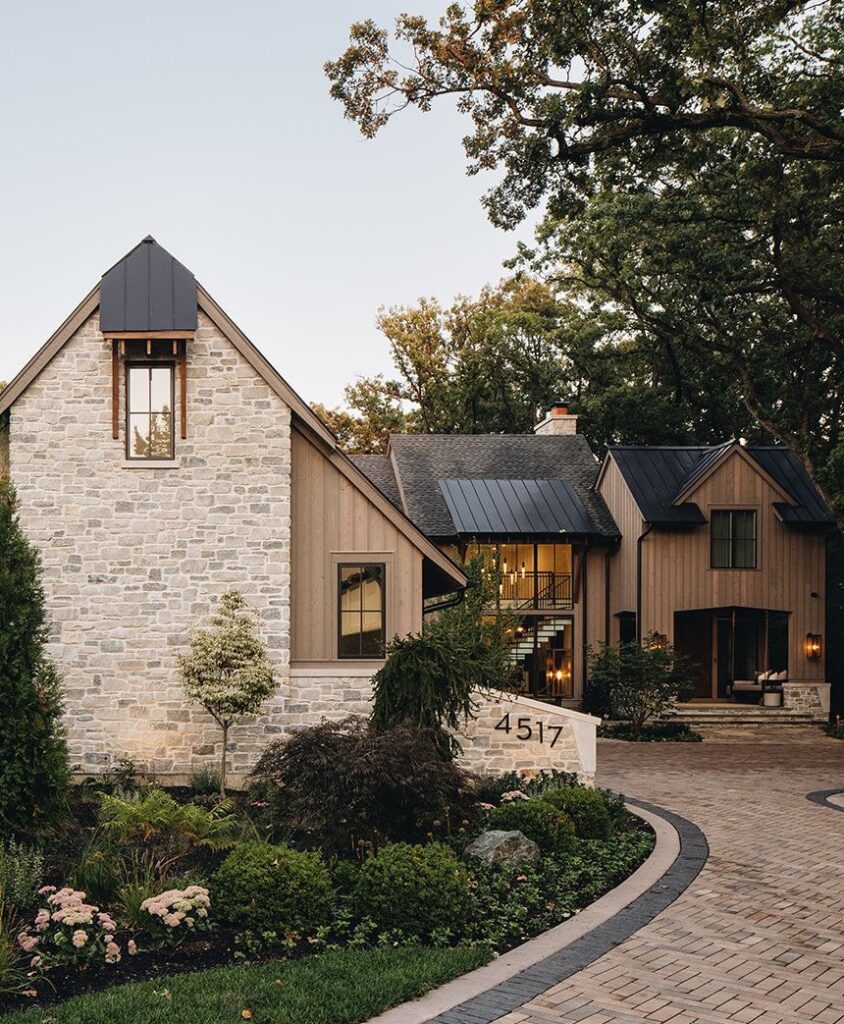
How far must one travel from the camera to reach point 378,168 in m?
20.7

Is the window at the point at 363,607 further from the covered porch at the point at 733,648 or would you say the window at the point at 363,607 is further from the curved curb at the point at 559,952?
the covered porch at the point at 733,648

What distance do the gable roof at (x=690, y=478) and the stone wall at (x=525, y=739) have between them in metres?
13.4

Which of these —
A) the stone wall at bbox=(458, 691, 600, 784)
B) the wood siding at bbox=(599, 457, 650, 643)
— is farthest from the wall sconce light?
the stone wall at bbox=(458, 691, 600, 784)

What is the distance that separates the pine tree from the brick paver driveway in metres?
5.16

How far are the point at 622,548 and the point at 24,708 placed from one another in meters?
21.0

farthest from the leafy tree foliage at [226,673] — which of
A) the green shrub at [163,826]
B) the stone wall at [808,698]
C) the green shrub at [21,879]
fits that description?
the stone wall at [808,698]

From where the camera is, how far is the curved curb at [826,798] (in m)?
14.2

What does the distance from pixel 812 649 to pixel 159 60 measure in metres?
22.0

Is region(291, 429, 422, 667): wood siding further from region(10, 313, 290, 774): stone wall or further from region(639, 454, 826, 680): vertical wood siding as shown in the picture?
region(639, 454, 826, 680): vertical wood siding

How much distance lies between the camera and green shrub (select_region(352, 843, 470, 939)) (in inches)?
295

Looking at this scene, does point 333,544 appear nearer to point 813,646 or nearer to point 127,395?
point 127,395

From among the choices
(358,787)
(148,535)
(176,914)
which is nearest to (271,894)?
(176,914)

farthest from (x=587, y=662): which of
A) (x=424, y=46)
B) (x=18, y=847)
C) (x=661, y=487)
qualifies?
(x=18, y=847)

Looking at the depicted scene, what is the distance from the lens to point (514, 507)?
91.8 ft
